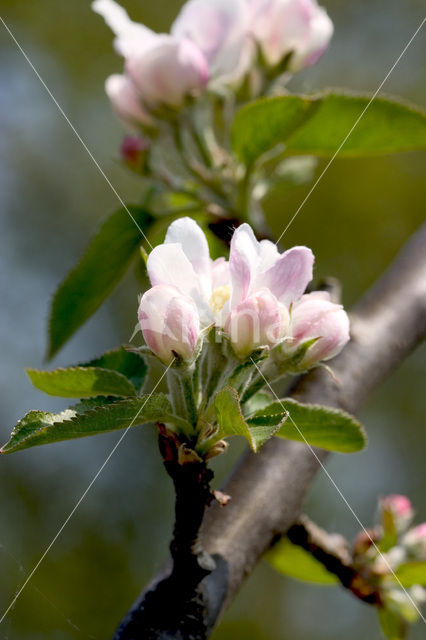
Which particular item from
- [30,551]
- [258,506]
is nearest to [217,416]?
[258,506]

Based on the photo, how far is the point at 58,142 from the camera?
2225 millimetres

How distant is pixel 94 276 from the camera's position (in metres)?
0.96

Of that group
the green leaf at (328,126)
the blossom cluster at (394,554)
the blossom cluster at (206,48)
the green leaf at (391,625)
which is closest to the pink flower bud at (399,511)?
the blossom cluster at (394,554)

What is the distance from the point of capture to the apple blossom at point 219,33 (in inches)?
37.0

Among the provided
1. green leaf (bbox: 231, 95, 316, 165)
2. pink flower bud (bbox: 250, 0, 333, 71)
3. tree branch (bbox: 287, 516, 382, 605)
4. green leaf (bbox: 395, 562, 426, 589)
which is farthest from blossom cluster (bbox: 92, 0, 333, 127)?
green leaf (bbox: 395, 562, 426, 589)

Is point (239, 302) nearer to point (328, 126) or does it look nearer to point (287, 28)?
point (328, 126)

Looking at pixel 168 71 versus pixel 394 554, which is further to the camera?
pixel 394 554

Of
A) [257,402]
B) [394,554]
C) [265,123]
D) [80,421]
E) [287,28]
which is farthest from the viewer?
[394,554]

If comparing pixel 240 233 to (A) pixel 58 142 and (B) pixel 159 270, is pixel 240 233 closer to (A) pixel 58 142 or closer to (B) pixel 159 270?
(B) pixel 159 270

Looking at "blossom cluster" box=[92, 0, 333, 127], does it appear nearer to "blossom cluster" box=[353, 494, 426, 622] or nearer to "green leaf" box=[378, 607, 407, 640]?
"blossom cluster" box=[353, 494, 426, 622]

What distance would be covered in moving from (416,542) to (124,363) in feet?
2.08

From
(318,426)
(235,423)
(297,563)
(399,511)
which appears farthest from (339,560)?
(235,423)

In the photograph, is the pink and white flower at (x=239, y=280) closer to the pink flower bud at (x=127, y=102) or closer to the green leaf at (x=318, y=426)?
the green leaf at (x=318, y=426)

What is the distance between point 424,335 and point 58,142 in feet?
4.74
